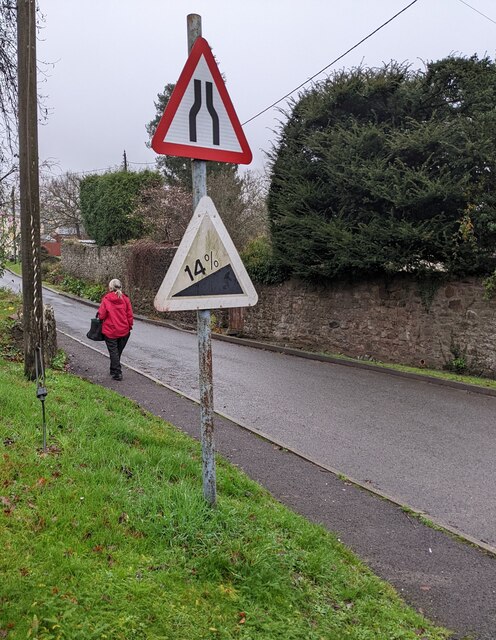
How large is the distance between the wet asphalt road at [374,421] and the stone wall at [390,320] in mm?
1644

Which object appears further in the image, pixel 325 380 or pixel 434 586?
pixel 325 380

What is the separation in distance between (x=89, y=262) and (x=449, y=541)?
1250 inches

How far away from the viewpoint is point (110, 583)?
2.85 meters

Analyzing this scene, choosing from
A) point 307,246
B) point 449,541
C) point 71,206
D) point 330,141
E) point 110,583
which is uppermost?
point 71,206

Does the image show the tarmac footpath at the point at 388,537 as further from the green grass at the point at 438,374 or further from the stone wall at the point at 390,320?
the stone wall at the point at 390,320

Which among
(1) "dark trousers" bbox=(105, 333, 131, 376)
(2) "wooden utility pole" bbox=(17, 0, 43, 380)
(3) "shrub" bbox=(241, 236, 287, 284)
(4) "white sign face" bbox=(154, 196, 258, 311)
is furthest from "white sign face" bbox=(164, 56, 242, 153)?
(3) "shrub" bbox=(241, 236, 287, 284)

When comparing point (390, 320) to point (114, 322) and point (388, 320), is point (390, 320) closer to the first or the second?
point (388, 320)

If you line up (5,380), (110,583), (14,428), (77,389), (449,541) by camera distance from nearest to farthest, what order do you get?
(110,583) → (449,541) → (14,428) → (5,380) → (77,389)

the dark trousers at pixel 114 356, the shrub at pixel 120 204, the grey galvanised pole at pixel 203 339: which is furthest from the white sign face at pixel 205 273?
the shrub at pixel 120 204

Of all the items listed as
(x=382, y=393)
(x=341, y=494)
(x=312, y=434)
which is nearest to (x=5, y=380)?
(x=312, y=434)

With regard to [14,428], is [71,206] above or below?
above

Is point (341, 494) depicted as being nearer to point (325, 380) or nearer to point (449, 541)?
point (449, 541)

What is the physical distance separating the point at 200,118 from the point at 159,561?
2.63 m

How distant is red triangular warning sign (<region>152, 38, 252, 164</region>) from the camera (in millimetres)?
3287
